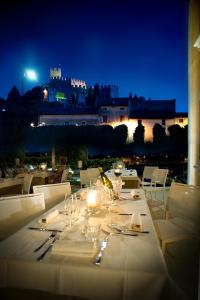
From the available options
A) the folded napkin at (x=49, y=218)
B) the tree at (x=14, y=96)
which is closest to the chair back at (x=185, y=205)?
the folded napkin at (x=49, y=218)

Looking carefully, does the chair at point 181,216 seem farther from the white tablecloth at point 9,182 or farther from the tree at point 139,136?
the tree at point 139,136

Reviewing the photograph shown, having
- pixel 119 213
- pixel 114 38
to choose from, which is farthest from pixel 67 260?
pixel 114 38

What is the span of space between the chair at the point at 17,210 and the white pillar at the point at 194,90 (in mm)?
3487

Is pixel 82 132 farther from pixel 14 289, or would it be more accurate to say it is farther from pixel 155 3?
pixel 14 289

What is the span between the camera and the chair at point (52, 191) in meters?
3.21

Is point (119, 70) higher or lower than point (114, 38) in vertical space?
higher

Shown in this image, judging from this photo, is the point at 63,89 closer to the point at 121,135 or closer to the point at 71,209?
the point at 121,135

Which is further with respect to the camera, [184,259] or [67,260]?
[184,259]

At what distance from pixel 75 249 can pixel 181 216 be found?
2061 mm

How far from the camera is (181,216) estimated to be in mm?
3143

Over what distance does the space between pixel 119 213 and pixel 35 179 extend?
5.11 meters

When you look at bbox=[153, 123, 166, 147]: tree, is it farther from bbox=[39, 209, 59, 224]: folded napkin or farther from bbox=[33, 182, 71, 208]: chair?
bbox=[39, 209, 59, 224]: folded napkin

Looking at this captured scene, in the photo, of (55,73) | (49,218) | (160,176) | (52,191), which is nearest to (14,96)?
(55,73)

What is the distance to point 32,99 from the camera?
37.6 meters
